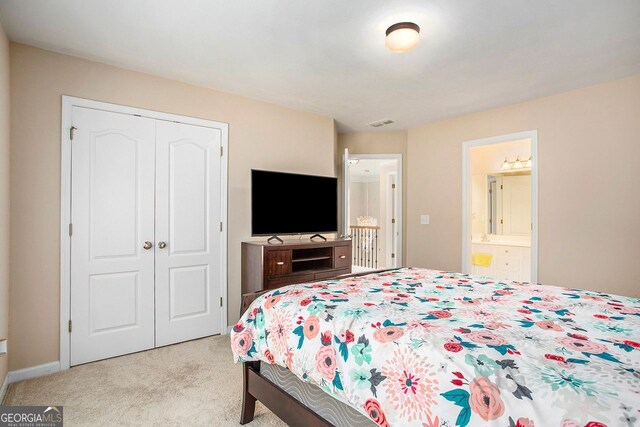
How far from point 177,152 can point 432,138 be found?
332cm

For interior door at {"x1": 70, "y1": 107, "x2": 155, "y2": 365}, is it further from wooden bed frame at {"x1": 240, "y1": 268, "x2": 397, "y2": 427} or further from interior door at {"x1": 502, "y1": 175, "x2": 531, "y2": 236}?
interior door at {"x1": 502, "y1": 175, "x2": 531, "y2": 236}

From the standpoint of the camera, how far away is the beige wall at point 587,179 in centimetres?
320

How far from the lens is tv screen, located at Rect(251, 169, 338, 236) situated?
3.54 m

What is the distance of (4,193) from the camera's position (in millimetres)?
2404

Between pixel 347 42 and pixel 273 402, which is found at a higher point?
Result: pixel 347 42

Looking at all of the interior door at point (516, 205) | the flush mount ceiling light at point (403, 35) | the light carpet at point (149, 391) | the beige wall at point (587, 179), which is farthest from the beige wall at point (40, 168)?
the interior door at point (516, 205)

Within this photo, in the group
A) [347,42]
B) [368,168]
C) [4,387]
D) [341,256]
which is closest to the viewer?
[4,387]

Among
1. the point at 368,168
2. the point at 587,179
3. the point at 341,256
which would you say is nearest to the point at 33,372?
the point at 341,256

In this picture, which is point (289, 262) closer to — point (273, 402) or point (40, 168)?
point (273, 402)

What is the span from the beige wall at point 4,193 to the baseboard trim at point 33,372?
12 cm

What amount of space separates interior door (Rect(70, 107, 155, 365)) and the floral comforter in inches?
67.1

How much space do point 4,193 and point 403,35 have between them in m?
2.90

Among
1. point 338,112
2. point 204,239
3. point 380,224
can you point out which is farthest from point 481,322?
point 380,224

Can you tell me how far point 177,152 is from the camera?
3305mm
